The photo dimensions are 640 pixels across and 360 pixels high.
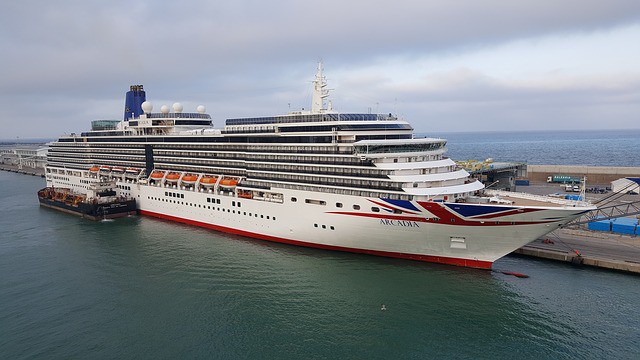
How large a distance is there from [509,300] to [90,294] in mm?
25196

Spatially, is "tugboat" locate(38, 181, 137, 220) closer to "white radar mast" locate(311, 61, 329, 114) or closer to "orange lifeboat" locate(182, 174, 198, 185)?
"orange lifeboat" locate(182, 174, 198, 185)

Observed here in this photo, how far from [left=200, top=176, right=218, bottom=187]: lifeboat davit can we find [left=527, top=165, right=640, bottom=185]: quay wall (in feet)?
166

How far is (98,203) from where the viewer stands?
137 feet

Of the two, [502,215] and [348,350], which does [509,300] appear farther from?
[348,350]

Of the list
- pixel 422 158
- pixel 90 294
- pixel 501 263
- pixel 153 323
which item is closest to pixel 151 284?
pixel 90 294

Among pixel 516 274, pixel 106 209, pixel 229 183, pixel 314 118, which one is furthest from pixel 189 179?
pixel 516 274

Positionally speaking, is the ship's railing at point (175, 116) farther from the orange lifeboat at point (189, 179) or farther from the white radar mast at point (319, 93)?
the white radar mast at point (319, 93)

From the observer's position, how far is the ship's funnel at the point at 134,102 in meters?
50.6

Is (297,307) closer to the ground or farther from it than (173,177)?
closer to the ground

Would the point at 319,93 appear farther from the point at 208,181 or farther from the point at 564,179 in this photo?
the point at 564,179

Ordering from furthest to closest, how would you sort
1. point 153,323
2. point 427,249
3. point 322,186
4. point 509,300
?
point 322,186 < point 427,249 < point 509,300 < point 153,323

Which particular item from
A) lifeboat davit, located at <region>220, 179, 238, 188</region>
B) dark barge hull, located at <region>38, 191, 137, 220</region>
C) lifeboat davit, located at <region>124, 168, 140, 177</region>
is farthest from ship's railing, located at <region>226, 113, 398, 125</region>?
dark barge hull, located at <region>38, 191, 137, 220</region>

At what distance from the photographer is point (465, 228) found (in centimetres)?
2372

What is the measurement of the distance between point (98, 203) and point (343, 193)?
99.3 ft
